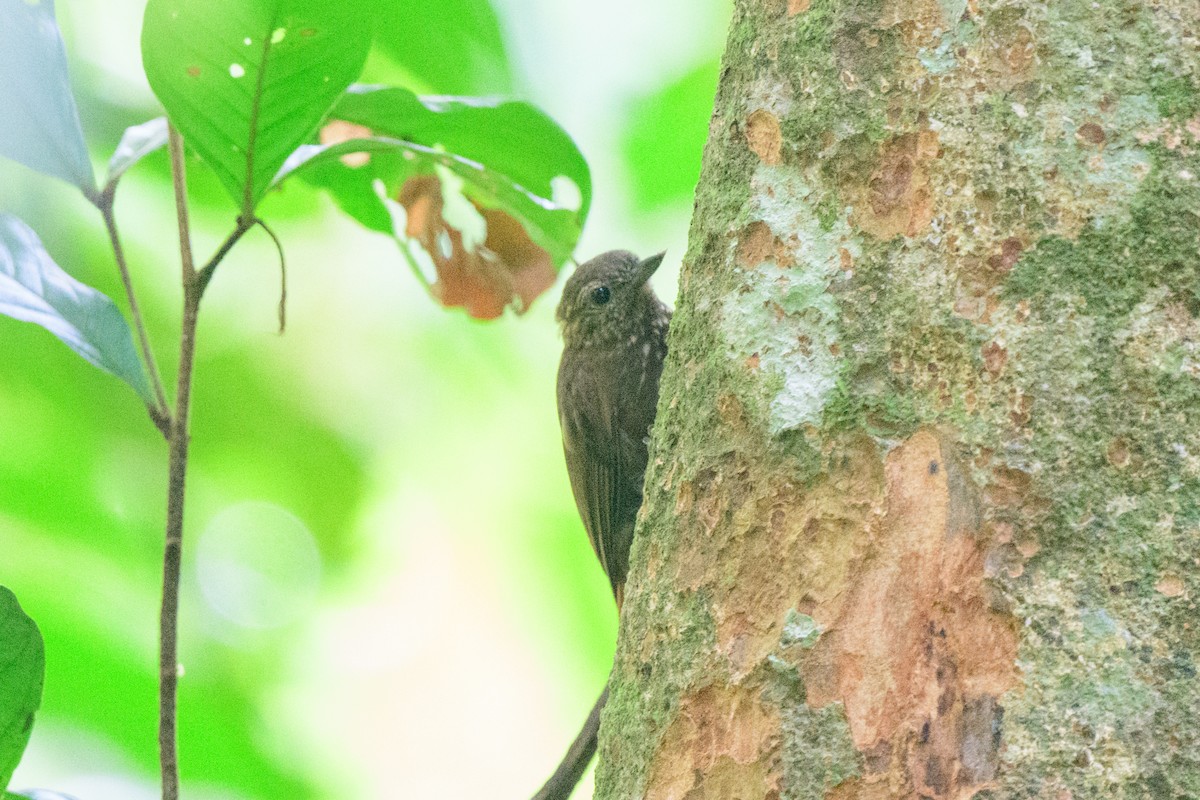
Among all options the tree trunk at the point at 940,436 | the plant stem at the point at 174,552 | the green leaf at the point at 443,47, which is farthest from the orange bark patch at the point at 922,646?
the green leaf at the point at 443,47

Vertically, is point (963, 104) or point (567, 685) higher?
point (963, 104)

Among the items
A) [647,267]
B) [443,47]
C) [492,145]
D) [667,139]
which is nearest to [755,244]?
[492,145]

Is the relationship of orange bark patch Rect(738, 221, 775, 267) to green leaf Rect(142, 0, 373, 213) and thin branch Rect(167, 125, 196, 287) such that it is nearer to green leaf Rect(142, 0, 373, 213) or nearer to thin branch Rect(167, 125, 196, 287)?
green leaf Rect(142, 0, 373, 213)

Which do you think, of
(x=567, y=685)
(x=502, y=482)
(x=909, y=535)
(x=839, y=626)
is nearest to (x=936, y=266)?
(x=909, y=535)

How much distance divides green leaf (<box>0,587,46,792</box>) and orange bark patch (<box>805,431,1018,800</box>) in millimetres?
1422

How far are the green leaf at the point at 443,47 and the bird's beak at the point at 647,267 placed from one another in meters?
0.90

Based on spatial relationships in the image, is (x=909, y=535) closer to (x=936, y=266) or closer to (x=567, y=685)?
(x=936, y=266)

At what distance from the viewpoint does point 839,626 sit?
5.11ft

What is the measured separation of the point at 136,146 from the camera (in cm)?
270

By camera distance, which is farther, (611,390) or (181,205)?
(611,390)

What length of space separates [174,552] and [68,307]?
539 millimetres

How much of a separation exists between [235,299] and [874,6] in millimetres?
4316

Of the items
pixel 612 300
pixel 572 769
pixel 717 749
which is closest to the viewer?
pixel 717 749

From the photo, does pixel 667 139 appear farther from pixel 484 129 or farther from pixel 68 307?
pixel 68 307
